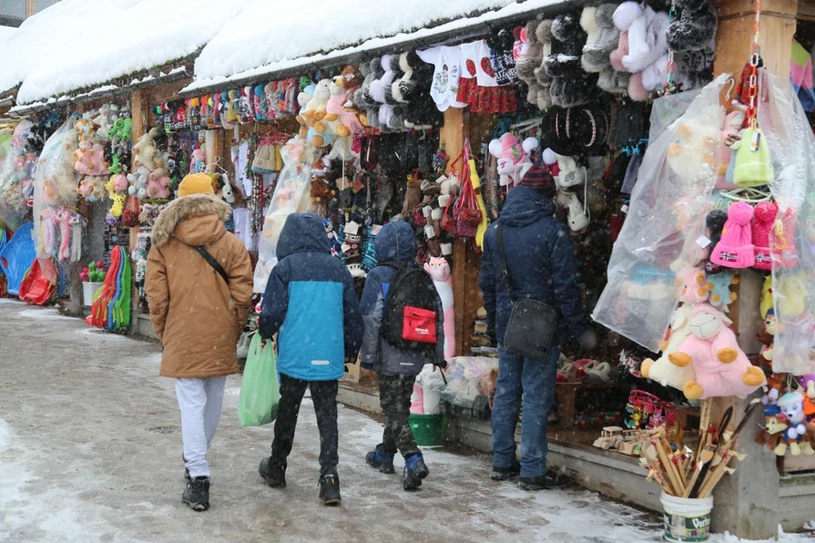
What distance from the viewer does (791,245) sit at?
16.2ft

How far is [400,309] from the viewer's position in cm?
608

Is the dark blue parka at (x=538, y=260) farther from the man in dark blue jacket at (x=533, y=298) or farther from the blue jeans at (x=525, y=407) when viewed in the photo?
the blue jeans at (x=525, y=407)

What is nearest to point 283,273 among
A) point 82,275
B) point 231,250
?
point 231,250

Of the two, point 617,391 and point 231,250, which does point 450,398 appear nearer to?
point 617,391

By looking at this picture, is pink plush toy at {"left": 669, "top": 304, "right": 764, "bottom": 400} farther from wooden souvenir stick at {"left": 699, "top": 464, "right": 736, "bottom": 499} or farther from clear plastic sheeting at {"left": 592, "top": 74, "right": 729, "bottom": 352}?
wooden souvenir stick at {"left": 699, "top": 464, "right": 736, "bottom": 499}

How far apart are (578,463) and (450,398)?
1262 mm

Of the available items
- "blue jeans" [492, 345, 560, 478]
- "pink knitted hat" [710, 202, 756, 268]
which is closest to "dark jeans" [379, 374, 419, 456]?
"blue jeans" [492, 345, 560, 478]

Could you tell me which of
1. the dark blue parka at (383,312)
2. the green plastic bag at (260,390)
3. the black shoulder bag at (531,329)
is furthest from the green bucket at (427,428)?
the green plastic bag at (260,390)

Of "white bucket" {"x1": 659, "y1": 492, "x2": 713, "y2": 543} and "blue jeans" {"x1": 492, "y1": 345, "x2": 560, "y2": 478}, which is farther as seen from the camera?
"blue jeans" {"x1": 492, "y1": 345, "x2": 560, "y2": 478}

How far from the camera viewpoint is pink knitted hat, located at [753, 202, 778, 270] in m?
4.86

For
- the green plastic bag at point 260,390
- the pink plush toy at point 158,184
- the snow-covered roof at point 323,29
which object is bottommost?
the green plastic bag at point 260,390

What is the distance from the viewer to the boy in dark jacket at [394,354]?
20.0 ft

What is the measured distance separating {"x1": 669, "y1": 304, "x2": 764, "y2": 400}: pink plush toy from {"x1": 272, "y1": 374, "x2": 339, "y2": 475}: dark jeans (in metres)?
2.04

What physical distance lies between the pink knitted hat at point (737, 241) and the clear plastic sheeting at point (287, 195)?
5.47 metres
